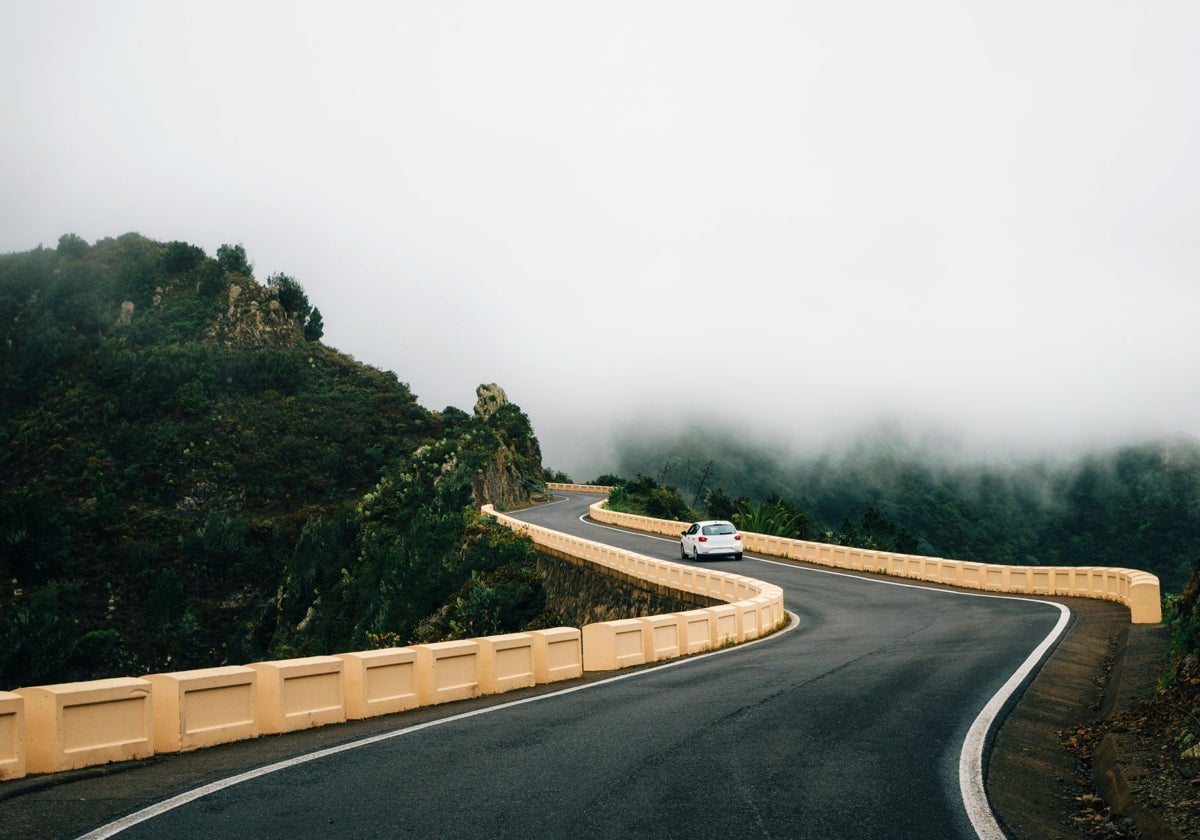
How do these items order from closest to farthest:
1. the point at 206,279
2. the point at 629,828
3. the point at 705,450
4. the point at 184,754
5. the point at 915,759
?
the point at 629,828 < the point at 915,759 < the point at 184,754 < the point at 206,279 < the point at 705,450

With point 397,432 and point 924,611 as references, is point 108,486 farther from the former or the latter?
point 924,611

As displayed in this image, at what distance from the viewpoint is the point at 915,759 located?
730 centimetres

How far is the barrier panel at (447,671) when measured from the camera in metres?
10.3

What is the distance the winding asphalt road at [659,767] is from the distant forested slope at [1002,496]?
73848mm

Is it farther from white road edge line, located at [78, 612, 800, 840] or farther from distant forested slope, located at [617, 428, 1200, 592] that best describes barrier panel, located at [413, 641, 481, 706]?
distant forested slope, located at [617, 428, 1200, 592]

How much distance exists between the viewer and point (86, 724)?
7.55 meters

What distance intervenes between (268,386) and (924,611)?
76345 millimetres

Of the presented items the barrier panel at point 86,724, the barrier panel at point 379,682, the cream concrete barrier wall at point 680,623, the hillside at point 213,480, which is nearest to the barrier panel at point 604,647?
the cream concrete barrier wall at point 680,623

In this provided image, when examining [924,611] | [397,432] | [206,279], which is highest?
[206,279]

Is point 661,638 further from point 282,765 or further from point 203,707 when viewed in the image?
point 282,765

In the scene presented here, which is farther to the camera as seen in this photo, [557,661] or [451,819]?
[557,661]

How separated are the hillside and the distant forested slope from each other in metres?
31.2

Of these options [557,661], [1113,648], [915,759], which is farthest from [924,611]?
[915,759]

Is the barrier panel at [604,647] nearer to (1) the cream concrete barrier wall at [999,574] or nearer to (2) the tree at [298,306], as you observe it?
(1) the cream concrete barrier wall at [999,574]
